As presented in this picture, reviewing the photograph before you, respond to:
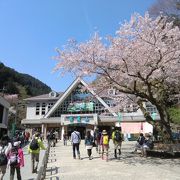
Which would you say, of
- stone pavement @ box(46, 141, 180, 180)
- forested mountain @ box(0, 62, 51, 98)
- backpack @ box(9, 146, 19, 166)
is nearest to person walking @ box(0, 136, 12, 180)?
backpack @ box(9, 146, 19, 166)

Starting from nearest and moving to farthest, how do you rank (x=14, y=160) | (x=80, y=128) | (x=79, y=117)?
(x=14, y=160)
(x=79, y=117)
(x=80, y=128)

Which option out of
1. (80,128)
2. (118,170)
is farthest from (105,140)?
(80,128)

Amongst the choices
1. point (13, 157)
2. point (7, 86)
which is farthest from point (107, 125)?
point (7, 86)

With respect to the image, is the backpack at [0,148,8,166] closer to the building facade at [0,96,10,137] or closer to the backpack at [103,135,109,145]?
the backpack at [103,135,109,145]

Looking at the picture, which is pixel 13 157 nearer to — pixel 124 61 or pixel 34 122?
pixel 124 61

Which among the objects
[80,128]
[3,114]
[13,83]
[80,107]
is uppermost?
[13,83]

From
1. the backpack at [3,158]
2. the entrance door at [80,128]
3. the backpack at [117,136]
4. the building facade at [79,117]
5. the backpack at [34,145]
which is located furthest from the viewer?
the entrance door at [80,128]

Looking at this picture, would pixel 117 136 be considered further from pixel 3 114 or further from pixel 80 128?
pixel 80 128

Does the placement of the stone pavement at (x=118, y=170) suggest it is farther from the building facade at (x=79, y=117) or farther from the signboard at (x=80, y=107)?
the signboard at (x=80, y=107)

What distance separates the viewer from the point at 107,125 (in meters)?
39.7

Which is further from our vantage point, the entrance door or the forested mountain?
the forested mountain

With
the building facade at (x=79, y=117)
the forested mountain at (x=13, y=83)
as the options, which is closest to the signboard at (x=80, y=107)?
the building facade at (x=79, y=117)

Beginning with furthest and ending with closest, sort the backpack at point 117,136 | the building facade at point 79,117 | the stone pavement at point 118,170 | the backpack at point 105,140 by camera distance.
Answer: the building facade at point 79,117 < the backpack at point 117,136 < the backpack at point 105,140 < the stone pavement at point 118,170

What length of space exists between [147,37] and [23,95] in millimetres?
59411
